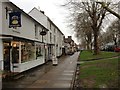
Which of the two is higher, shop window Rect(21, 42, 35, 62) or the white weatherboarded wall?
the white weatherboarded wall

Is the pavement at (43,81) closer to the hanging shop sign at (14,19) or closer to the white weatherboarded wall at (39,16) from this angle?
the hanging shop sign at (14,19)

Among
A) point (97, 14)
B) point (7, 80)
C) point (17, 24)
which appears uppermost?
point (97, 14)

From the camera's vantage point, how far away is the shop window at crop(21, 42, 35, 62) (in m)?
22.9

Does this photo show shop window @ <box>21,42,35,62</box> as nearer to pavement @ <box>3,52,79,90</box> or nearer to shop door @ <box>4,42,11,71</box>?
pavement @ <box>3,52,79,90</box>

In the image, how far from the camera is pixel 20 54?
2155 centimetres

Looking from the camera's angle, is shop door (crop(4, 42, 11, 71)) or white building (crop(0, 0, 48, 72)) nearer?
white building (crop(0, 0, 48, 72))

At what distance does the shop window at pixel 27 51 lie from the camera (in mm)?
22891

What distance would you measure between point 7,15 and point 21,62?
15.3 ft

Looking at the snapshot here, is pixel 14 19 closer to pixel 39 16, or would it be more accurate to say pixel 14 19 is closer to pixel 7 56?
pixel 7 56

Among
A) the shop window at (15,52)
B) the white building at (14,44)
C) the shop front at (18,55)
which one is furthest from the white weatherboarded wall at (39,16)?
the shop window at (15,52)

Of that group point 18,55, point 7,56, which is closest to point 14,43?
point 18,55

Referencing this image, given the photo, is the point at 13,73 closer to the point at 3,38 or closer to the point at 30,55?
the point at 3,38

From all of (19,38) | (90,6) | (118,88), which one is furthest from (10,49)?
(90,6)

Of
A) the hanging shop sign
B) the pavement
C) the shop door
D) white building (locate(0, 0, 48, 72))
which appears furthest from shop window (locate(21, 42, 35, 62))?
the hanging shop sign
